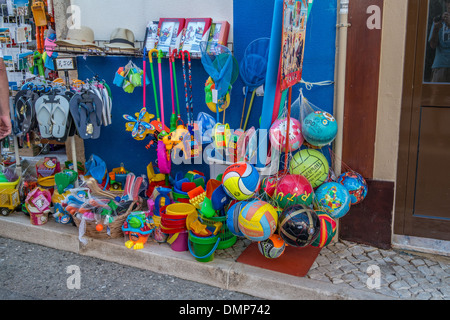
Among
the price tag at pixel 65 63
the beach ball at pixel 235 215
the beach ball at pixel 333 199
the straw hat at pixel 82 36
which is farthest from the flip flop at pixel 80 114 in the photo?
the beach ball at pixel 333 199

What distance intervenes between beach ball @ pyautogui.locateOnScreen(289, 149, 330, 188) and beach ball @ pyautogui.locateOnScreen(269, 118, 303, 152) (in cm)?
12

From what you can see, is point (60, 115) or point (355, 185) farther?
point (60, 115)

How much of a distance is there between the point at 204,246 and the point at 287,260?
0.77 meters

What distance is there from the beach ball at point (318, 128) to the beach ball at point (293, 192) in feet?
1.21

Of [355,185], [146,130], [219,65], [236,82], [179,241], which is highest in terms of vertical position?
[219,65]

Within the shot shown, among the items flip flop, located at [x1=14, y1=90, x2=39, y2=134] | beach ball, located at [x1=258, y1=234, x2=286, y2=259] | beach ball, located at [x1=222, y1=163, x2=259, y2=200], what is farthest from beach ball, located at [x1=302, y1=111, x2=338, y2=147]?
flip flop, located at [x1=14, y1=90, x2=39, y2=134]

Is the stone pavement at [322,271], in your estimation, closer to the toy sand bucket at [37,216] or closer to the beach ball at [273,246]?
the beach ball at [273,246]

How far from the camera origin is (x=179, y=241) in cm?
391

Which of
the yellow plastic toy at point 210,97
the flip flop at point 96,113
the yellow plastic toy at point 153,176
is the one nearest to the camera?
the yellow plastic toy at point 210,97

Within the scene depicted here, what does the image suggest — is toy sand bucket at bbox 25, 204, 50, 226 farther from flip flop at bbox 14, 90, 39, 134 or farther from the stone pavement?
flip flop at bbox 14, 90, 39, 134

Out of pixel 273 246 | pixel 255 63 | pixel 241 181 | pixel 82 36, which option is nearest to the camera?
pixel 241 181

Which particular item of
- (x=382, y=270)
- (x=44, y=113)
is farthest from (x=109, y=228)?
(x=382, y=270)

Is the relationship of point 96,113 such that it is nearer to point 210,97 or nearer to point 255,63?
point 210,97

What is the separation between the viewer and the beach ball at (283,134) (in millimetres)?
3600
